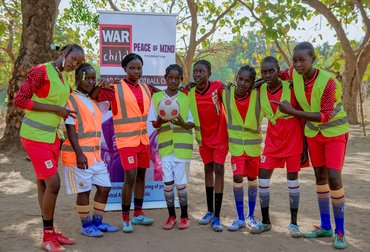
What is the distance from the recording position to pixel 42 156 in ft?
12.3


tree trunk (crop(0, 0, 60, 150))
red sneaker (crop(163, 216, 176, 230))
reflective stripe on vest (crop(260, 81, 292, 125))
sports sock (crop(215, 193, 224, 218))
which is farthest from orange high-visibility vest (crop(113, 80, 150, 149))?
tree trunk (crop(0, 0, 60, 150))

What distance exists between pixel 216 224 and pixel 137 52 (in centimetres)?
250

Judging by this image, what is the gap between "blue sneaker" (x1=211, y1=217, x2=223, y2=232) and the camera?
4477 mm

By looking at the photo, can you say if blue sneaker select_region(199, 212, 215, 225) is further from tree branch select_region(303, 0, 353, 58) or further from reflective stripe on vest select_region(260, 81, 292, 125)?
tree branch select_region(303, 0, 353, 58)

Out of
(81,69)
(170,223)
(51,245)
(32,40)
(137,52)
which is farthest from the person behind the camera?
(32,40)

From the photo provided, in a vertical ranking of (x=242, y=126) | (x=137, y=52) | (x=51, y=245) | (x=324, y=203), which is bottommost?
(x=51, y=245)

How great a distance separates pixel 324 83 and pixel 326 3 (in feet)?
41.3

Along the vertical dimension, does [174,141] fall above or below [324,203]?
above

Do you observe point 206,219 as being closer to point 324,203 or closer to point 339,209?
point 324,203

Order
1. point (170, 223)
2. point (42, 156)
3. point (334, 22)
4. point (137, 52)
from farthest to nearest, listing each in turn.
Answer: point (334, 22) < point (137, 52) < point (170, 223) < point (42, 156)

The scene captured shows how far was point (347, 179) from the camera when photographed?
7270 millimetres

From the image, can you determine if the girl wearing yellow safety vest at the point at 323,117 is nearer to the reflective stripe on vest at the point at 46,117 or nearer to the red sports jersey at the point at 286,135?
the red sports jersey at the point at 286,135

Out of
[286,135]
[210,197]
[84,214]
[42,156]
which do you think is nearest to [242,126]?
[286,135]

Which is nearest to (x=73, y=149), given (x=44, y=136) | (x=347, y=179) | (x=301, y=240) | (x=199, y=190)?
(x=44, y=136)
